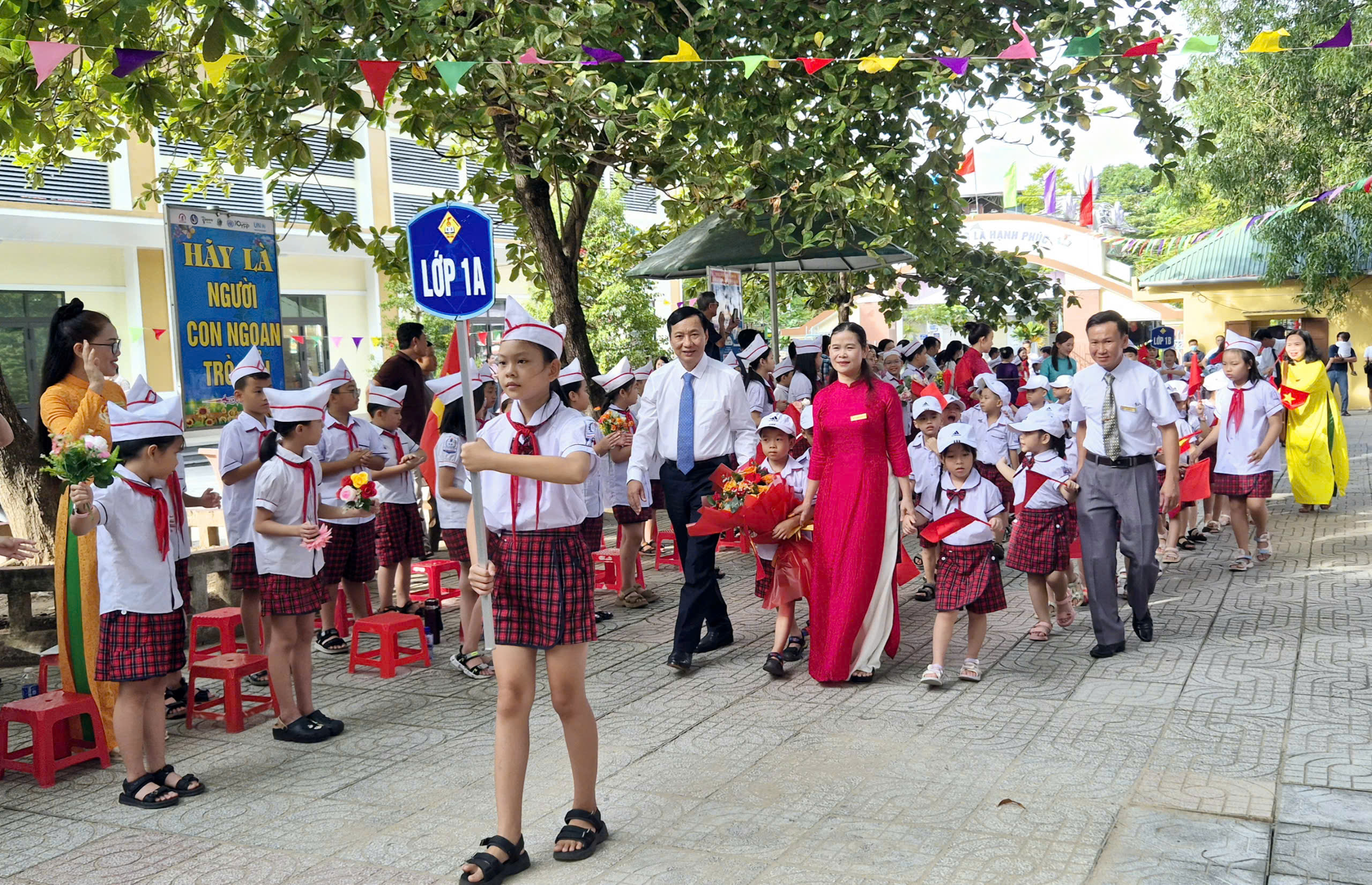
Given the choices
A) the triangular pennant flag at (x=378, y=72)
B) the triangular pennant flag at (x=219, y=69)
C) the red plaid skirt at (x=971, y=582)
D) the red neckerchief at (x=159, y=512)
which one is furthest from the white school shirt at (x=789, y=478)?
the triangular pennant flag at (x=219, y=69)

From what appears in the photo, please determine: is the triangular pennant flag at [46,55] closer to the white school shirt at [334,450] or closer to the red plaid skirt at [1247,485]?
the white school shirt at [334,450]

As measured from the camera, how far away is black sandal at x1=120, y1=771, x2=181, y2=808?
185 inches

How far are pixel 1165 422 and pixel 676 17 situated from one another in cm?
483

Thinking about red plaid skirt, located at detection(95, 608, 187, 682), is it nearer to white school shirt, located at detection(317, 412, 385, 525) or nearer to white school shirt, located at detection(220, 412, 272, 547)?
white school shirt, located at detection(220, 412, 272, 547)

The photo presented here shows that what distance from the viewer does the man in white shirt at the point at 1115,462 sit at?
6.49m

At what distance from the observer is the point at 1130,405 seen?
6.52m

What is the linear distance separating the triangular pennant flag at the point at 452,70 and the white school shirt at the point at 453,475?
207 centimetres

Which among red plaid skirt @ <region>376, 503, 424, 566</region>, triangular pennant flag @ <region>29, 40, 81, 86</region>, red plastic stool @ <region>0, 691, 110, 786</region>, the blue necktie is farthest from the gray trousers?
triangular pennant flag @ <region>29, 40, 81, 86</region>

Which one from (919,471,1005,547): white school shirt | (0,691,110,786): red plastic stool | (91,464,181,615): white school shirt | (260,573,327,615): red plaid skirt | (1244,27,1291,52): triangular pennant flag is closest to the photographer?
(91,464,181,615): white school shirt

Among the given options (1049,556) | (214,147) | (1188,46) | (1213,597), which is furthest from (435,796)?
(214,147)

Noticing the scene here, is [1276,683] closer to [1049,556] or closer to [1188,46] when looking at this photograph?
[1049,556]

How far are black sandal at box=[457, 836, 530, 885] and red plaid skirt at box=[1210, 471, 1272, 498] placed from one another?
7064 millimetres

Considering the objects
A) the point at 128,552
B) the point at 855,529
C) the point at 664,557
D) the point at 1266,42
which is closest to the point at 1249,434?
the point at 1266,42

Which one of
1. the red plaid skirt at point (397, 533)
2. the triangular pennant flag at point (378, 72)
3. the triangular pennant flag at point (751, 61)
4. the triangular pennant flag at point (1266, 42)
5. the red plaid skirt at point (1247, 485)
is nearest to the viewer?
the triangular pennant flag at point (378, 72)
